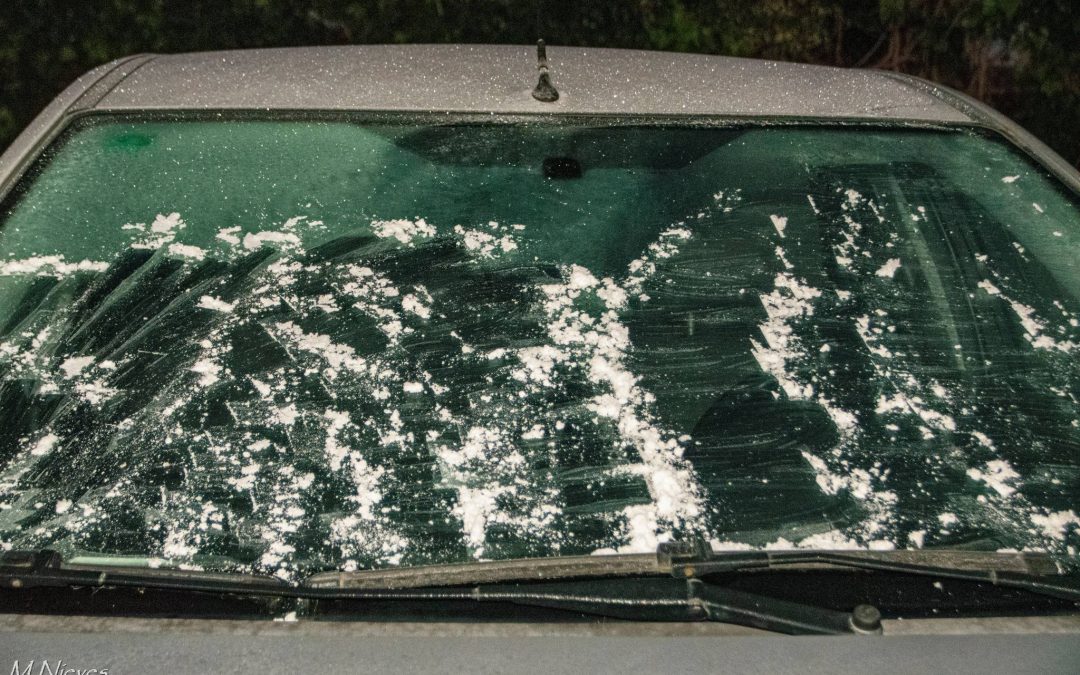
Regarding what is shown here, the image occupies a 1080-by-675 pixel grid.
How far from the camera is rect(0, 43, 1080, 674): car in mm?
1231

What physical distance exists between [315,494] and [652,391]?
55 centimetres

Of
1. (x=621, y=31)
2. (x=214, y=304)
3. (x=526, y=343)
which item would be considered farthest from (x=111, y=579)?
(x=621, y=31)

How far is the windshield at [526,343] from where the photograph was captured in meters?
1.38

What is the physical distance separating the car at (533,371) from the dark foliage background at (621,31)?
292 centimetres

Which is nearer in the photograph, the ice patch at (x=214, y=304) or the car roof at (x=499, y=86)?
the ice patch at (x=214, y=304)

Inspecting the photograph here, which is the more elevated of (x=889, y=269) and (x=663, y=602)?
(x=889, y=269)

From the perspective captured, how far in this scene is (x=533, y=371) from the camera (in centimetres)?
159

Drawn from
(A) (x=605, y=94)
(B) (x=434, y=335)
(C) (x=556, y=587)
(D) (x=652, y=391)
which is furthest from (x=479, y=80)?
(C) (x=556, y=587)

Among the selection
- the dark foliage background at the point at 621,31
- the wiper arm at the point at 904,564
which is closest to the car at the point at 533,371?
the wiper arm at the point at 904,564

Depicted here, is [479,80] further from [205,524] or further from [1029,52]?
[1029,52]

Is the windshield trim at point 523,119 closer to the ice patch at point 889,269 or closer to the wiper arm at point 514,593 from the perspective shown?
the ice patch at point 889,269

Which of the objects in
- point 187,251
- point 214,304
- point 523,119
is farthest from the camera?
point 523,119

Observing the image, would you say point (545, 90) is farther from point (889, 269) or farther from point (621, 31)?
point (621, 31)

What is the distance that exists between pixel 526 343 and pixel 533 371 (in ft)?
0.23
